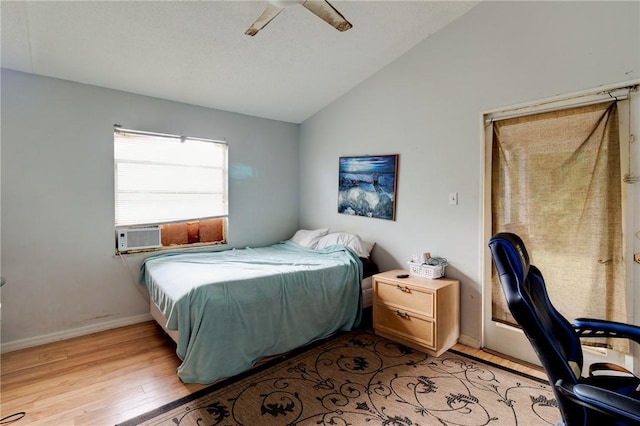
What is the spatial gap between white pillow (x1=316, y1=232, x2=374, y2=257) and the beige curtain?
1326 millimetres

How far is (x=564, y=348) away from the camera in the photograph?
1448 millimetres

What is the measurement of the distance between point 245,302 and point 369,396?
106cm

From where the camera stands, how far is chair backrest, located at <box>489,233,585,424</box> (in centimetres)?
119

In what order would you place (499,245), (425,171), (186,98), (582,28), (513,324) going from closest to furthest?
(499,245)
(582,28)
(513,324)
(425,171)
(186,98)

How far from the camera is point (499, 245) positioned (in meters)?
1.34

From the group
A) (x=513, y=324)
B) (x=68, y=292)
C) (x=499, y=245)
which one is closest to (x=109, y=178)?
(x=68, y=292)

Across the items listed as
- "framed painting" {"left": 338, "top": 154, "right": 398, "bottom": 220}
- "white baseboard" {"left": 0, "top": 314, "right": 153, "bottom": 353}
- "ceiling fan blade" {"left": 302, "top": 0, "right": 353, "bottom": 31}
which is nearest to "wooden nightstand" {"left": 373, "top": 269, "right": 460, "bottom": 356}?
"framed painting" {"left": 338, "top": 154, "right": 398, "bottom": 220}

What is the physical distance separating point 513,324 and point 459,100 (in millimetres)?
1962

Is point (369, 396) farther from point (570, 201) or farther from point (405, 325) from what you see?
point (570, 201)

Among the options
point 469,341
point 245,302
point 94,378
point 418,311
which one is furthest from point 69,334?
point 469,341

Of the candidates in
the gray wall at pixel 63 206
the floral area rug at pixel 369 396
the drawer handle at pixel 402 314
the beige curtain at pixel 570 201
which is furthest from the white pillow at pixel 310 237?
the beige curtain at pixel 570 201

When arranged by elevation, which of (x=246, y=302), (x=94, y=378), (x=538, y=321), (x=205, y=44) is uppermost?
(x=205, y=44)

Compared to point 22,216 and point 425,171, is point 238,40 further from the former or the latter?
point 22,216

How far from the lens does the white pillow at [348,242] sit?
3.44 m
